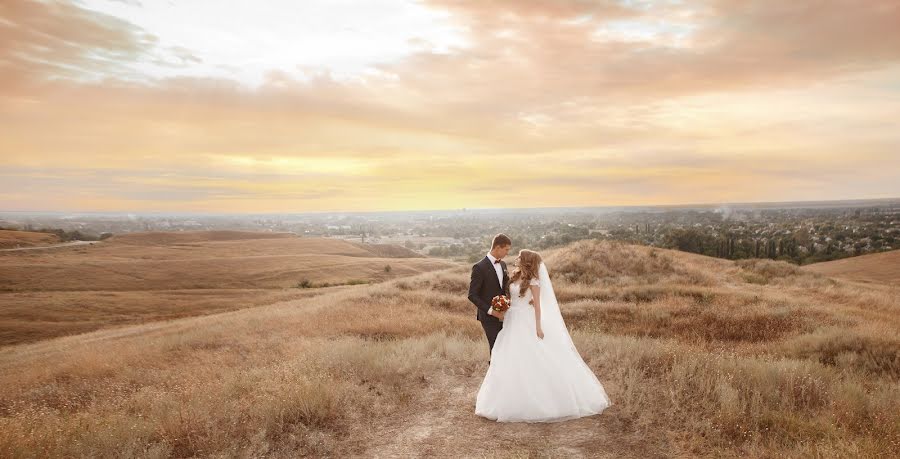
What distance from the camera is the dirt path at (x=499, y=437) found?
6816 mm

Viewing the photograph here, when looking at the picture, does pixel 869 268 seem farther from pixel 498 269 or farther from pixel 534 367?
pixel 498 269

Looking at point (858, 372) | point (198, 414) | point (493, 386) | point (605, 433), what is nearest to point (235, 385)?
point (198, 414)

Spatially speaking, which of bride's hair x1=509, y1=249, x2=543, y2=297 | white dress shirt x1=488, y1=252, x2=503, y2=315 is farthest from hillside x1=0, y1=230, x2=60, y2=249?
bride's hair x1=509, y1=249, x2=543, y2=297

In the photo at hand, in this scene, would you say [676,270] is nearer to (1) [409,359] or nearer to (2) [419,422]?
(1) [409,359]

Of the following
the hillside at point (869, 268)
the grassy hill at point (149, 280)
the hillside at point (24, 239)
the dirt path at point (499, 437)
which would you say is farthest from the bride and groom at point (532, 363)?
the hillside at point (24, 239)

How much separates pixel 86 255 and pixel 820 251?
142464 mm

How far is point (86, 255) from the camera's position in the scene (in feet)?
334

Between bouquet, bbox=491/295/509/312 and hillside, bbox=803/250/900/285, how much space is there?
55368mm

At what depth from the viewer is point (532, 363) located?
780 cm

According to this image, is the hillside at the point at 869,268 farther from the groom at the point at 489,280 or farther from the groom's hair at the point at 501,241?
the groom's hair at the point at 501,241

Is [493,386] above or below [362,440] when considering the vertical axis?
above

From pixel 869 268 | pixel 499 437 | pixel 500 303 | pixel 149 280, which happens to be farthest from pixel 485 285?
pixel 149 280

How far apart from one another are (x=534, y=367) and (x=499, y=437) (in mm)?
1229

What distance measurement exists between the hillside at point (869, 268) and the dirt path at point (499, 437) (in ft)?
179
